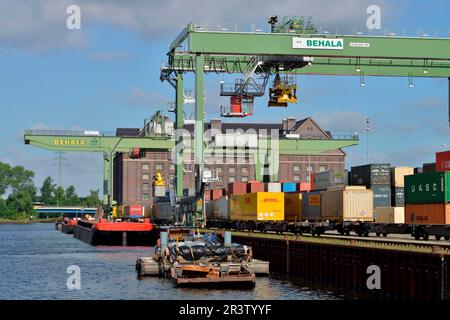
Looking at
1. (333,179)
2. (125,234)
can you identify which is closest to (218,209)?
(125,234)

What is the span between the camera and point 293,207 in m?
61.1

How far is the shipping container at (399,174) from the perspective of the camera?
175ft

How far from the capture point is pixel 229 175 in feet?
525

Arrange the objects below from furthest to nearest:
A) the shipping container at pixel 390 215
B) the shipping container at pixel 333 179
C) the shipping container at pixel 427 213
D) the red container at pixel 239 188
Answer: the red container at pixel 239 188 → the shipping container at pixel 333 179 → the shipping container at pixel 390 215 → the shipping container at pixel 427 213

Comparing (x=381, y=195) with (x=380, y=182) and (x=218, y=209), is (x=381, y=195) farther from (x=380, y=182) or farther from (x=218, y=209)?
(x=218, y=209)

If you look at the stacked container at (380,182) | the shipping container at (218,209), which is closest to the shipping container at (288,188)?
the shipping container at (218,209)

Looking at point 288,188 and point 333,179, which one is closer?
point 333,179

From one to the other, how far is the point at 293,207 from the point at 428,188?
18.8m

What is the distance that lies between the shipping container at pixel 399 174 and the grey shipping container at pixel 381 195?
0.54 metres

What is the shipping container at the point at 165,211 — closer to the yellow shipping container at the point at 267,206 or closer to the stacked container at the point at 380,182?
the yellow shipping container at the point at 267,206

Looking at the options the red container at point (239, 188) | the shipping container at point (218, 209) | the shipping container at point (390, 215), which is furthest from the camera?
the shipping container at point (218, 209)

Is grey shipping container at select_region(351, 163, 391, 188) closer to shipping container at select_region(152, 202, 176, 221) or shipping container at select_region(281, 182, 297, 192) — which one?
shipping container at select_region(281, 182, 297, 192)

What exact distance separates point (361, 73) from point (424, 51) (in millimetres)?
5799

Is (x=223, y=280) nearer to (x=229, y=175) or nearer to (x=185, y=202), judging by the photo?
(x=185, y=202)
